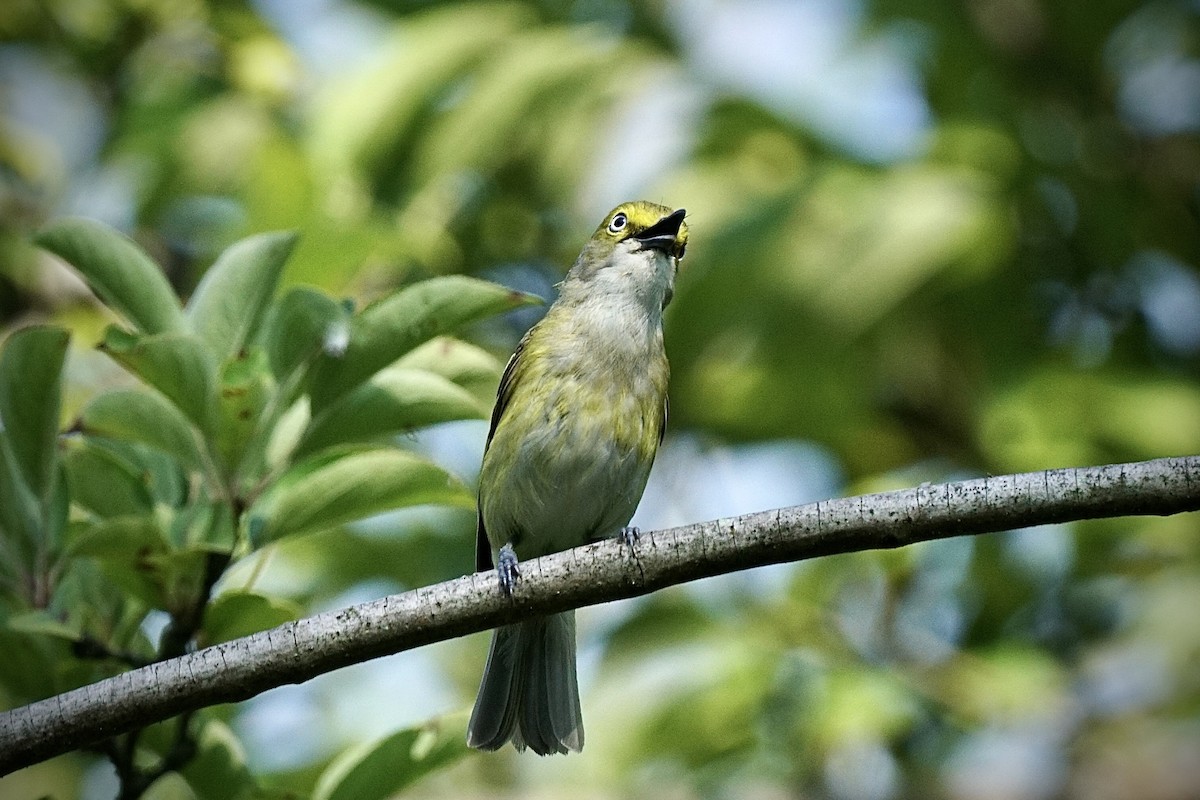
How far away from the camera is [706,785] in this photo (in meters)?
4.86

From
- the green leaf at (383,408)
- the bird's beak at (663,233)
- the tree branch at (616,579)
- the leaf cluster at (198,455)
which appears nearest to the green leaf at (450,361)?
the leaf cluster at (198,455)

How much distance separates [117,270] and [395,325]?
2.18ft

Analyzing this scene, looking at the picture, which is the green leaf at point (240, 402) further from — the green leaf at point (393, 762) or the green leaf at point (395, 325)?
the green leaf at point (393, 762)

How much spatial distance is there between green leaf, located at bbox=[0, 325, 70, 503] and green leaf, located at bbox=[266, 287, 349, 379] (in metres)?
0.45

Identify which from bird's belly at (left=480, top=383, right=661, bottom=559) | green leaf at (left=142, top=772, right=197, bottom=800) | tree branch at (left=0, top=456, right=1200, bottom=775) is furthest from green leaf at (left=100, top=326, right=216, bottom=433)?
bird's belly at (left=480, top=383, right=661, bottom=559)

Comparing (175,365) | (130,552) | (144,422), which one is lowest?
(130,552)

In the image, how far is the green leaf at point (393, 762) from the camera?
10.3 feet

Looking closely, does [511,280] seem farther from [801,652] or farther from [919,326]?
[801,652]

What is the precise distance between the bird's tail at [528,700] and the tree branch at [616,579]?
71.1 inches

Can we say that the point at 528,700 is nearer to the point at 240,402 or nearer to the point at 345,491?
the point at 345,491

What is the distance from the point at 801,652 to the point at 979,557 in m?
0.76

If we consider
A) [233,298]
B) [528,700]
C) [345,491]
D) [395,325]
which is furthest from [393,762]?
[528,700]

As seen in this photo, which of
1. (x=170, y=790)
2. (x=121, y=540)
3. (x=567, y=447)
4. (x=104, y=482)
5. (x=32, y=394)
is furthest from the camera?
(x=567, y=447)

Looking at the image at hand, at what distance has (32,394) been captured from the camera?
290 centimetres
